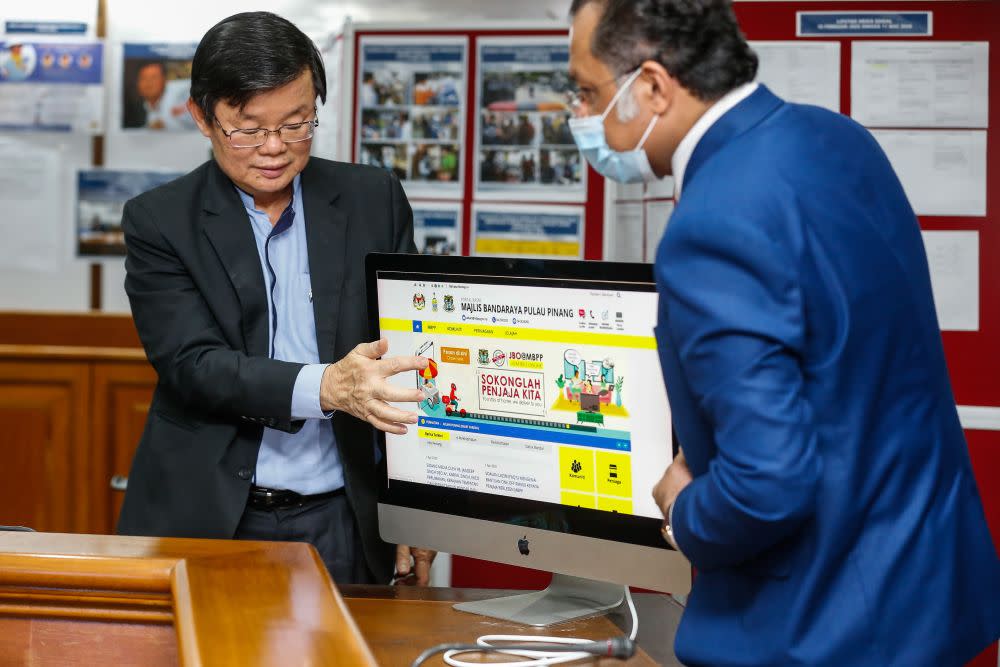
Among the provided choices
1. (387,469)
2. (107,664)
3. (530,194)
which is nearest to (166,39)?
(530,194)

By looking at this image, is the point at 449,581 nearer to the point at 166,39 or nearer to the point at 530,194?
the point at 530,194

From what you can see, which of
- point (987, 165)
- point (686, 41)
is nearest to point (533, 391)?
point (686, 41)

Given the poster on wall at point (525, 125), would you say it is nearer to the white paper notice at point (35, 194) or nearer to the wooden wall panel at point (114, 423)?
the wooden wall panel at point (114, 423)

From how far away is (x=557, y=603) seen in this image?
1.52 m

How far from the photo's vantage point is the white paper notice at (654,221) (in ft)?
9.11

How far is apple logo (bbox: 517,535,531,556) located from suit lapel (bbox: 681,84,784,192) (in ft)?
2.06

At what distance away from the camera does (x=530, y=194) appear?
10.2 feet

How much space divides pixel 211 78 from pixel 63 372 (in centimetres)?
190

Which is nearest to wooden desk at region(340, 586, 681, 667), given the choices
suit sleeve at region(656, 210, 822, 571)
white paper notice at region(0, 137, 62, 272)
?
suit sleeve at region(656, 210, 822, 571)

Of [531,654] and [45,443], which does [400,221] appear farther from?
[45,443]

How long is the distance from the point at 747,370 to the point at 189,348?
1.05 metres

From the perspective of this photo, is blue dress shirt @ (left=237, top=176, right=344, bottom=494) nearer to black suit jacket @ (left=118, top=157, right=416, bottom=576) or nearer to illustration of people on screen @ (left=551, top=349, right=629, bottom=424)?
black suit jacket @ (left=118, top=157, right=416, bottom=576)

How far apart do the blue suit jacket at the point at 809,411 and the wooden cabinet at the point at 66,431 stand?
258 centimetres

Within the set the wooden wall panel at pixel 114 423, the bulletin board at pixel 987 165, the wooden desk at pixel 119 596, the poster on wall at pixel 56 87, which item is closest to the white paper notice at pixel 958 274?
the bulletin board at pixel 987 165
